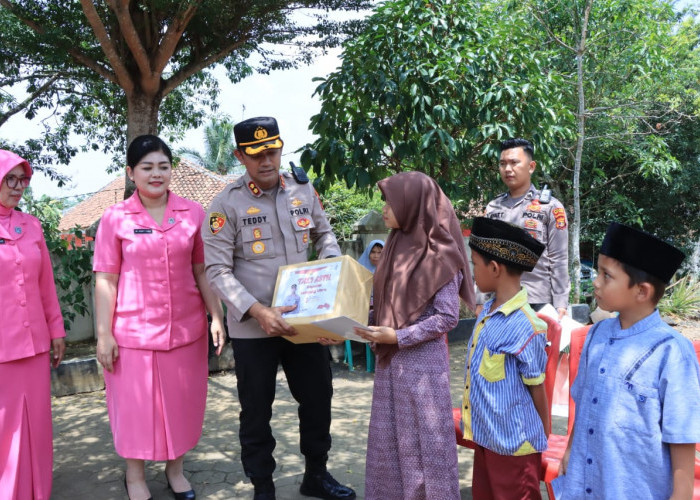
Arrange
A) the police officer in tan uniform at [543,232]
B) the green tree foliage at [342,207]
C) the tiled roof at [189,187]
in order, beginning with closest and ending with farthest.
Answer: the police officer in tan uniform at [543,232] → the green tree foliage at [342,207] → the tiled roof at [189,187]

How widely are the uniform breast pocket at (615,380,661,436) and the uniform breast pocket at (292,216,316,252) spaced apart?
1.69m

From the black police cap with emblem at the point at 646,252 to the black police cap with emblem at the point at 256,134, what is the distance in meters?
1.64

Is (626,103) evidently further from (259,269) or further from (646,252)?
(646,252)

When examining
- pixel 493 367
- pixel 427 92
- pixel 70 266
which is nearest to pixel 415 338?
pixel 493 367

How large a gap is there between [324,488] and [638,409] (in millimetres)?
1889

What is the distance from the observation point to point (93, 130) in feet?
35.8

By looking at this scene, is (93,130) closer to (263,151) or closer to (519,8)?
(519,8)

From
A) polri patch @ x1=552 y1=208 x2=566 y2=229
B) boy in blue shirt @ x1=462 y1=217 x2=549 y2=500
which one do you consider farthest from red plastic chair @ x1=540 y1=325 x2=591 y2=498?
polri patch @ x1=552 y1=208 x2=566 y2=229

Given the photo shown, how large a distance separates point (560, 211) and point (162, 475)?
302 centimetres

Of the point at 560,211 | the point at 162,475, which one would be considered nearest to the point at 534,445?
the point at 560,211

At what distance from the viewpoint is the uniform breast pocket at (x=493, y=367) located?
87.0 inches

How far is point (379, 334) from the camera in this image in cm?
240

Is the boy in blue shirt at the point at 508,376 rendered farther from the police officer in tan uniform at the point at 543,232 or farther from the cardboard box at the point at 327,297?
the police officer in tan uniform at the point at 543,232

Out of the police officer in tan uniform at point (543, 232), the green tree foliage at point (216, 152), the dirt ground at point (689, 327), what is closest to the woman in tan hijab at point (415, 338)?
the police officer in tan uniform at point (543, 232)
